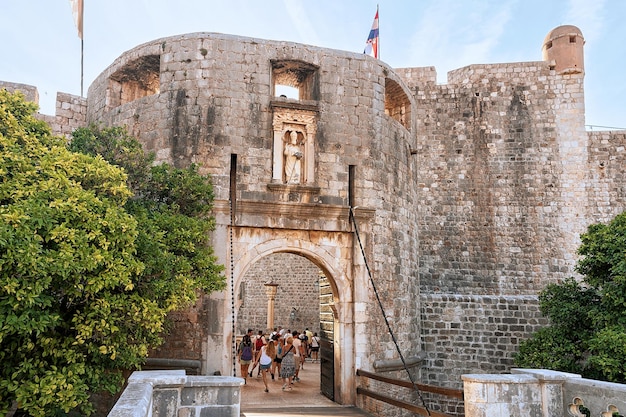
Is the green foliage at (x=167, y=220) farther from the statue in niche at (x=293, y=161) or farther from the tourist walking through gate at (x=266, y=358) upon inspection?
the tourist walking through gate at (x=266, y=358)

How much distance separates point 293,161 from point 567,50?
12193 millimetres

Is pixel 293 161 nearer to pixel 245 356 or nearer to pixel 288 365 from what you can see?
pixel 288 365

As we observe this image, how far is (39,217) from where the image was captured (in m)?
5.90

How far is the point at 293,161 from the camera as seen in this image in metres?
10.2

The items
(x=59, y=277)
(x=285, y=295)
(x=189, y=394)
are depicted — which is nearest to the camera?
(x=59, y=277)

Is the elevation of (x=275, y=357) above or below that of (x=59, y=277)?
below

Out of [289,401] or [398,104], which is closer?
[289,401]

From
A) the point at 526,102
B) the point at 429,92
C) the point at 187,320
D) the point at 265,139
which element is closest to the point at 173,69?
the point at 265,139

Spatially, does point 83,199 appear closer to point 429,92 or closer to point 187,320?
point 187,320

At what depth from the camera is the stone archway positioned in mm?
9836

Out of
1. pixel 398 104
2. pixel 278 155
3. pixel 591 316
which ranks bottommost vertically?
pixel 591 316

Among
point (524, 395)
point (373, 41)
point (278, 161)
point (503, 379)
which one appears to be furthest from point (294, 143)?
point (373, 41)

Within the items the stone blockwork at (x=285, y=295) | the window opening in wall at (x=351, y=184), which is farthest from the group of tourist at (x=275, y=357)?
the stone blockwork at (x=285, y=295)

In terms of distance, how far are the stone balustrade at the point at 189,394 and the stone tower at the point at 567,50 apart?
15.8 meters
